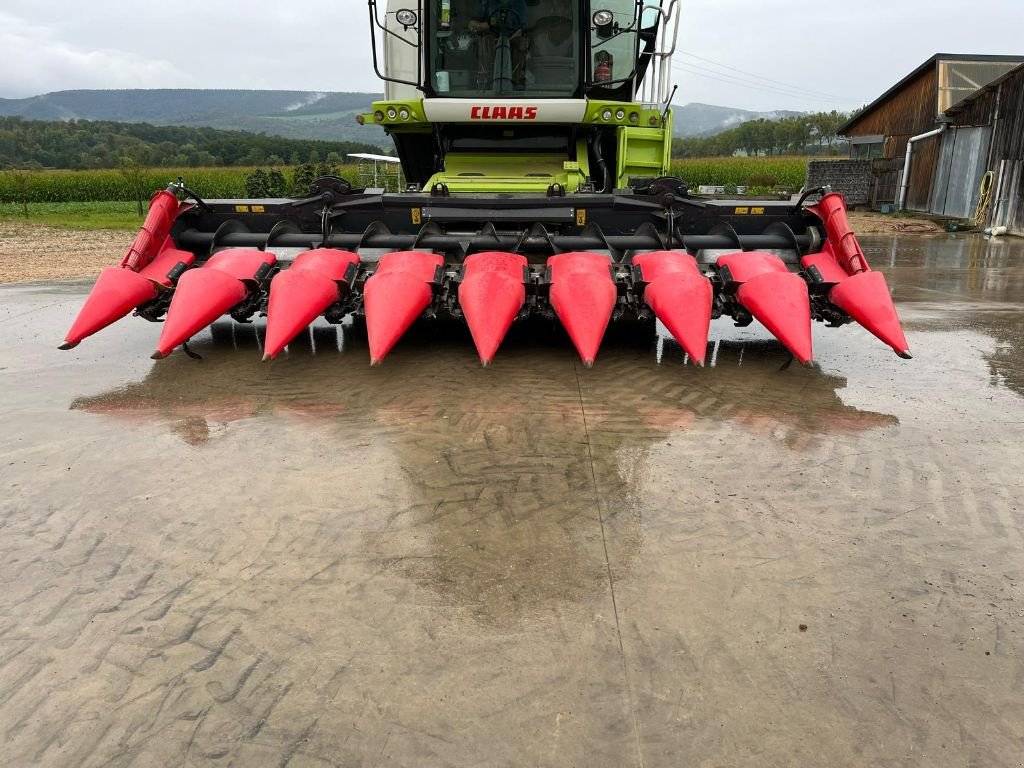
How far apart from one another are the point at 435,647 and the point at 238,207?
4975 millimetres

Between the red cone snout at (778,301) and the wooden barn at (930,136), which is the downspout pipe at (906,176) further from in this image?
the red cone snout at (778,301)

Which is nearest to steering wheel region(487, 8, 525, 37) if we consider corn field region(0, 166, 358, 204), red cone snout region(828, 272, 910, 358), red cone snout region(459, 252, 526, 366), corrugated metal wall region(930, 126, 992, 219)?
red cone snout region(459, 252, 526, 366)

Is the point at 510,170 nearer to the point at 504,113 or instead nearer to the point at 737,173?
the point at 504,113

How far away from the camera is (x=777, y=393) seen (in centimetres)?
452

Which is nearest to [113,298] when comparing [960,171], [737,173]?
[960,171]

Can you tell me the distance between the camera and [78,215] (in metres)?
23.9

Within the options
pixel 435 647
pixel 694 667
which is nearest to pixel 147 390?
pixel 435 647

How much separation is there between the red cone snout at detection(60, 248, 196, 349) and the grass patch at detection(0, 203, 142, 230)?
51.5 ft

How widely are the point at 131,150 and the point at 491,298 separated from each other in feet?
203

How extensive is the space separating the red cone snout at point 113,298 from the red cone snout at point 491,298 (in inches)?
90.7

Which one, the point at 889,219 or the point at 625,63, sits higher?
the point at 625,63

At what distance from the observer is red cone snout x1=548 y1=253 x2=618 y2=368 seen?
179 inches

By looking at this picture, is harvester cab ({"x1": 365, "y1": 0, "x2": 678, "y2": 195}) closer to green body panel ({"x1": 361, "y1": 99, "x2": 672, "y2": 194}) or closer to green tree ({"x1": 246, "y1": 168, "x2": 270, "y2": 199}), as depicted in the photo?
green body panel ({"x1": 361, "y1": 99, "x2": 672, "y2": 194})

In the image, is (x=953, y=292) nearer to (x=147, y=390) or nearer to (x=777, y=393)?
(x=777, y=393)
